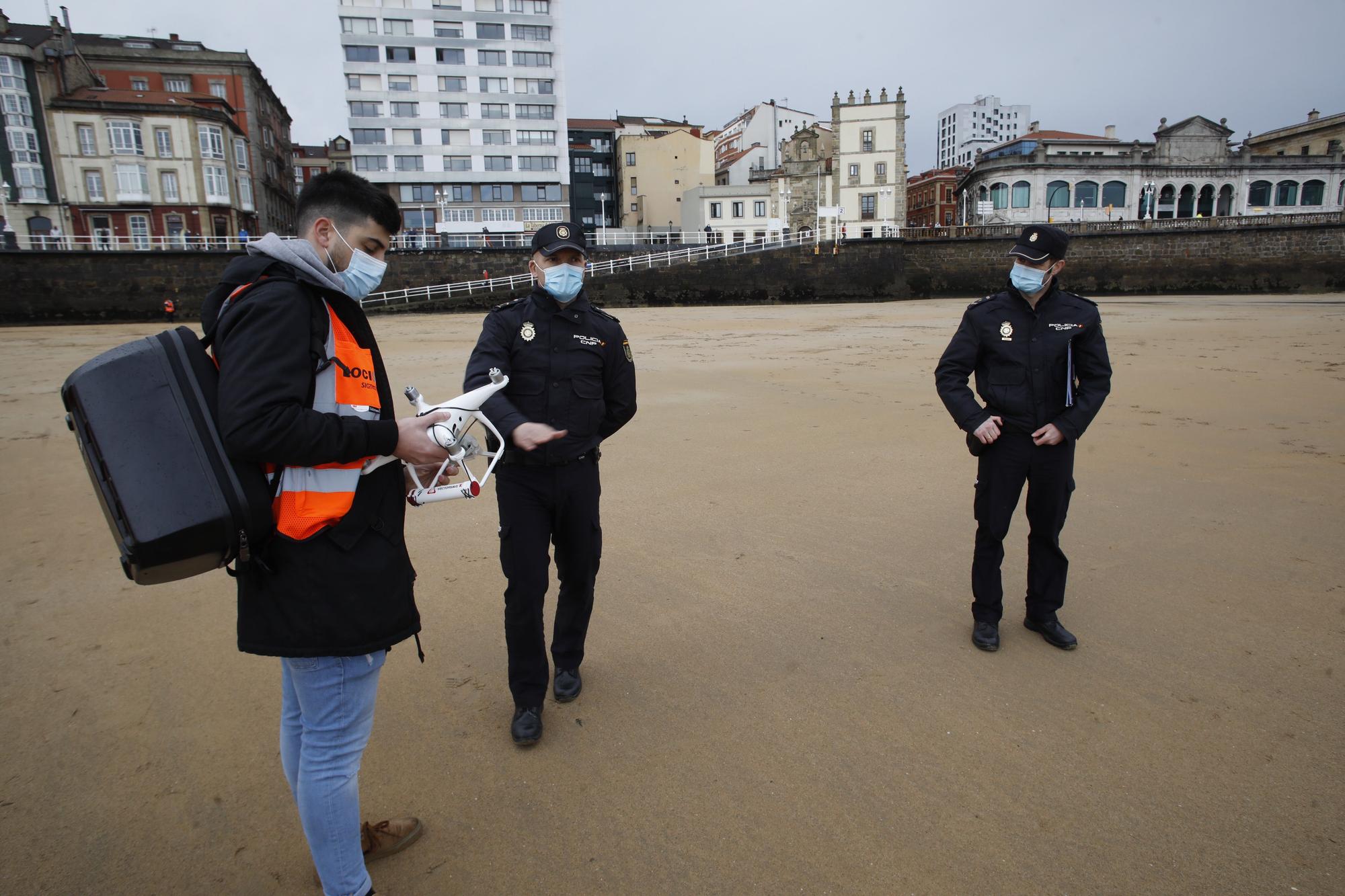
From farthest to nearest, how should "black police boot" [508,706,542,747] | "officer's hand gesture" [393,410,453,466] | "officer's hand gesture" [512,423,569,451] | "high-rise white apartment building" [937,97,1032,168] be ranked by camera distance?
"high-rise white apartment building" [937,97,1032,168] < "black police boot" [508,706,542,747] < "officer's hand gesture" [512,423,569,451] < "officer's hand gesture" [393,410,453,466]

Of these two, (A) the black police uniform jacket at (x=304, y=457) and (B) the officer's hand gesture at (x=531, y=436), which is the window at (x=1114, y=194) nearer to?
(B) the officer's hand gesture at (x=531, y=436)

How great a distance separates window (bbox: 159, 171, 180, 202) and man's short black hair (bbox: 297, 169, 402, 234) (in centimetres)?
5195

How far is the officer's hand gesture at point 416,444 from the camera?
1.95 meters

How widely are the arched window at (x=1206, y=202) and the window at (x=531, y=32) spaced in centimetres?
4885

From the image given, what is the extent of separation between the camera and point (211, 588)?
455cm

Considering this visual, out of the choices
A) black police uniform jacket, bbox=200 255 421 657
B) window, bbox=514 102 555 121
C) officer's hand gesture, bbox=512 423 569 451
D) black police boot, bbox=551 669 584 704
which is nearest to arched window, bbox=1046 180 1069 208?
window, bbox=514 102 555 121

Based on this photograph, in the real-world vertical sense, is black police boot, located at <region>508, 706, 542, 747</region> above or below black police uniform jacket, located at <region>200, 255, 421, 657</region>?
below

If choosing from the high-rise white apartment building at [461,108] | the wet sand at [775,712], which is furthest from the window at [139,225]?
the wet sand at [775,712]

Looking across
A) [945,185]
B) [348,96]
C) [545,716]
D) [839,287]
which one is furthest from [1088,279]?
[348,96]

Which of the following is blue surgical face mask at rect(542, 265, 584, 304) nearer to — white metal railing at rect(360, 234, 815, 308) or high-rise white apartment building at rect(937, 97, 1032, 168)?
white metal railing at rect(360, 234, 815, 308)

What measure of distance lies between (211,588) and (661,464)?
3.89m

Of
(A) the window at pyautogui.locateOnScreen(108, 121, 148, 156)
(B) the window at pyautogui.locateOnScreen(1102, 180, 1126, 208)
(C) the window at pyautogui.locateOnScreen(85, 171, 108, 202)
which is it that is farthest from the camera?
(B) the window at pyautogui.locateOnScreen(1102, 180, 1126, 208)

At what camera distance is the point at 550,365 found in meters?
3.12

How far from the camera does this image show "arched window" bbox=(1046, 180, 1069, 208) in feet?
172
